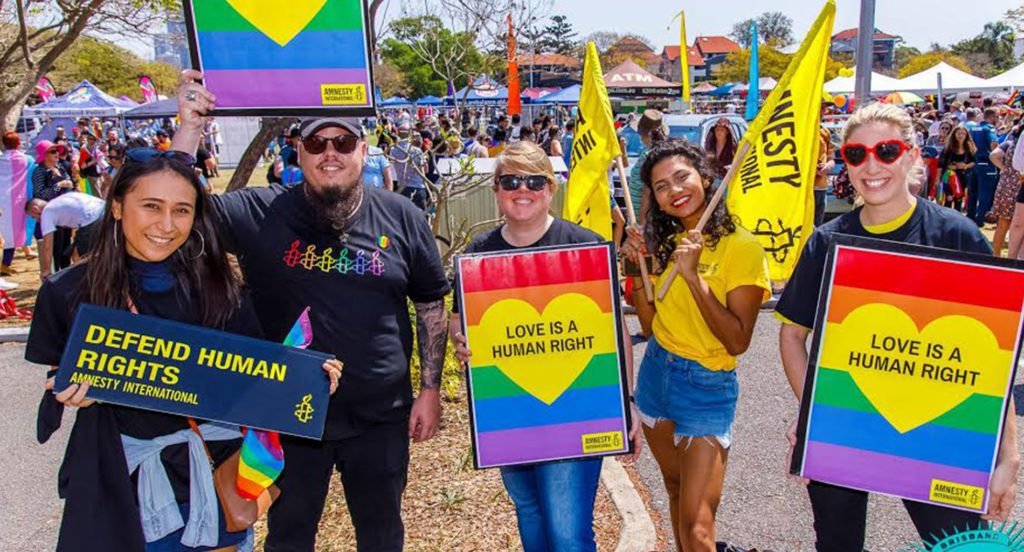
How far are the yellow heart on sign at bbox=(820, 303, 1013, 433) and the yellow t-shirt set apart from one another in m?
0.49

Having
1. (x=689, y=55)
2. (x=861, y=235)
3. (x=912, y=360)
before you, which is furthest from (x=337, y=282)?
(x=689, y=55)

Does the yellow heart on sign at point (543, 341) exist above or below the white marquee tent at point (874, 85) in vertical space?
below

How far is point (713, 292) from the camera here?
290cm

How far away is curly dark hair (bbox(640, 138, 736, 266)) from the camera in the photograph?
2.95 m

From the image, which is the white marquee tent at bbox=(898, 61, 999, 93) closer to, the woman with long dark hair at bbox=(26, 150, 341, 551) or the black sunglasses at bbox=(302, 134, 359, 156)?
the black sunglasses at bbox=(302, 134, 359, 156)

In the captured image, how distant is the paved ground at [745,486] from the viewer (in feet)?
13.3

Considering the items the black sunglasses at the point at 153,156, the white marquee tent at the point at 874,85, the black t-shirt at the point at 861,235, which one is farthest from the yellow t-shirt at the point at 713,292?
the white marquee tent at the point at 874,85

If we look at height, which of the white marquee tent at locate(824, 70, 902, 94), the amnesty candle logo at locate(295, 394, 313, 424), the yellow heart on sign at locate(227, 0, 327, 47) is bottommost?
the amnesty candle logo at locate(295, 394, 313, 424)

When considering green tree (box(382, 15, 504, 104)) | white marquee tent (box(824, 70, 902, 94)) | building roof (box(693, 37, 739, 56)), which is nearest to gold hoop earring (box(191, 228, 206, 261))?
green tree (box(382, 15, 504, 104))

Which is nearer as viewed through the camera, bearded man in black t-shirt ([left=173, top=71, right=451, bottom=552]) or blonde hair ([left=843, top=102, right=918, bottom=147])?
blonde hair ([left=843, top=102, right=918, bottom=147])

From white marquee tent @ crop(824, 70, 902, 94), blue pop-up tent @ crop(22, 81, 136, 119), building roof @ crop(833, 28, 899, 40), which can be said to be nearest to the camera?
blue pop-up tent @ crop(22, 81, 136, 119)

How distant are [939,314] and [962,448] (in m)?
0.41

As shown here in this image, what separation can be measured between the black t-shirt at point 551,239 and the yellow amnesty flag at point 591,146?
0.68m

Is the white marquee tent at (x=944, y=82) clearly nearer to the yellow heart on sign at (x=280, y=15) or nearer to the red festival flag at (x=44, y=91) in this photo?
the yellow heart on sign at (x=280, y=15)
